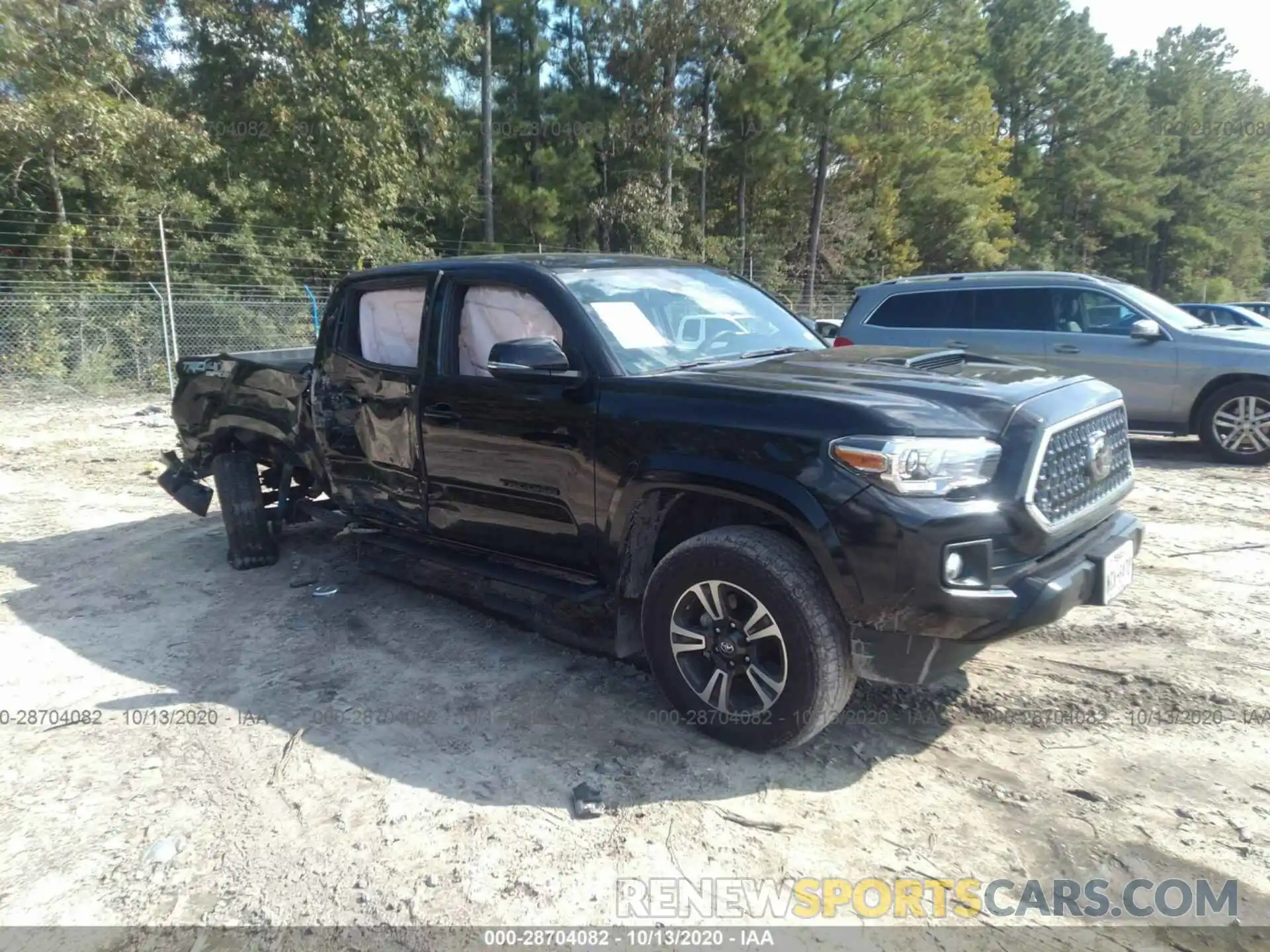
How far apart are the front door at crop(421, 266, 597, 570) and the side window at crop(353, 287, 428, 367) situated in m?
0.23

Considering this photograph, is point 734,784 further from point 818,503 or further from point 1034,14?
point 1034,14

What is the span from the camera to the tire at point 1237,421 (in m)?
8.16

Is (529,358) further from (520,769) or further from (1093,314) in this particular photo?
(1093,314)

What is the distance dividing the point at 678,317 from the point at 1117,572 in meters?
2.14

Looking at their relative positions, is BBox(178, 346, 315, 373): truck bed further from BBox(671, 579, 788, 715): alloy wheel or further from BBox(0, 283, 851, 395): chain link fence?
BBox(0, 283, 851, 395): chain link fence

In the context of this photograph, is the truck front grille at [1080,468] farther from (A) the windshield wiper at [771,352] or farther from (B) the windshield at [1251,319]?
(B) the windshield at [1251,319]

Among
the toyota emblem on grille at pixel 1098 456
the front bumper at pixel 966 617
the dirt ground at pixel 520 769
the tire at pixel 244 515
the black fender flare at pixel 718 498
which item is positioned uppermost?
the toyota emblem on grille at pixel 1098 456

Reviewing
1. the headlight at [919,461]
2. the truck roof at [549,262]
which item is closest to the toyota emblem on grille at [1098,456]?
the headlight at [919,461]

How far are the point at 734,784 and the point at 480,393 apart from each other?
81.5 inches

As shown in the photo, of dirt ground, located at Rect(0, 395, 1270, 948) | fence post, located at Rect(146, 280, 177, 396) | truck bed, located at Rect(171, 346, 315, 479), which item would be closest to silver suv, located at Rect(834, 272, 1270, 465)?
dirt ground, located at Rect(0, 395, 1270, 948)

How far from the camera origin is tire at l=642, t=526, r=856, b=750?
302 centimetres

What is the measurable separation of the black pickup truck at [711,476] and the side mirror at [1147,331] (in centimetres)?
538

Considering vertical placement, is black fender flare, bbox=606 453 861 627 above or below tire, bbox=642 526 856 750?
above

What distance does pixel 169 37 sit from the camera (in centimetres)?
1986
